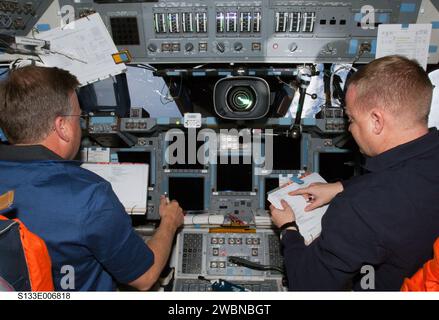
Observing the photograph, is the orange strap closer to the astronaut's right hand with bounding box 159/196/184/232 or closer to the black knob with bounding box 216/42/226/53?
the astronaut's right hand with bounding box 159/196/184/232

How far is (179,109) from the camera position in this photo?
11.1ft

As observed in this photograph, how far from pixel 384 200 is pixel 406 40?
150 centimetres

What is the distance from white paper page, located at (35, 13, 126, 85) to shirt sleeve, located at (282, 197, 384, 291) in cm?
175

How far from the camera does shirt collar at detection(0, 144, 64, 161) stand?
1442 mm

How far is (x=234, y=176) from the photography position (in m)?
2.80

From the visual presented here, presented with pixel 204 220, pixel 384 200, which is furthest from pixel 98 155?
pixel 384 200

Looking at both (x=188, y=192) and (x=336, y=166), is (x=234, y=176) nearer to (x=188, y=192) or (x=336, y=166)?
(x=188, y=192)

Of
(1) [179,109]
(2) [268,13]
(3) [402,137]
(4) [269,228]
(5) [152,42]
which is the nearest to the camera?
(3) [402,137]

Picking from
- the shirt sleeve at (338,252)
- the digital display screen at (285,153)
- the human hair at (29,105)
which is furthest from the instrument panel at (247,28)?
the shirt sleeve at (338,252)

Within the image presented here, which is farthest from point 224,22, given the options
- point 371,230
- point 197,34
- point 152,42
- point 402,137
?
point 371,230

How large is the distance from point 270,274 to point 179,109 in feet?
5.45

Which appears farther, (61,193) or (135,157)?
(135,157)

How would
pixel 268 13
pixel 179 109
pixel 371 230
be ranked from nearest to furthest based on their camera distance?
pixel 371 230 → pixel 268 13 → pixel 179 109

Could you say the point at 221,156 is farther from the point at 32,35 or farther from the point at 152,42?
the point at 32,35
